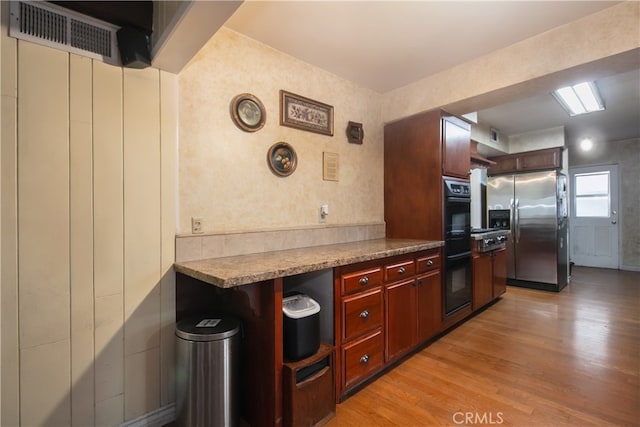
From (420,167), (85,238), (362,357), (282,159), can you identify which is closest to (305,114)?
(282,159)

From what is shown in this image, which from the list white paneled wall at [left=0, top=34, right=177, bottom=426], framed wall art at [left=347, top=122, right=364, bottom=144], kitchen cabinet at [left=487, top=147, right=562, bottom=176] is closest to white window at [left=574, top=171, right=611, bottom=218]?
kitchen cabinet at [left=487, top=147, right=562, bottom=176]

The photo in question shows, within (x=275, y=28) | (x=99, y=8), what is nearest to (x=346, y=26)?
(x=275, y=28)

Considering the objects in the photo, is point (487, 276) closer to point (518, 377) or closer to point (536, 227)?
point (518, 377)

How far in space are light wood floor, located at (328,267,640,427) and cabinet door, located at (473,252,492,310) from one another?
19 cm

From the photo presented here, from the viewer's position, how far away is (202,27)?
4.48 ft

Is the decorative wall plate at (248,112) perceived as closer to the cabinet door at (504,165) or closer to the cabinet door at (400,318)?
the cabinet door at (400,318)

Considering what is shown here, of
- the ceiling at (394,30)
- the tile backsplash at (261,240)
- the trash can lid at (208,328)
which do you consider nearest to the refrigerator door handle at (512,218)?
the ceiling at (394,30)

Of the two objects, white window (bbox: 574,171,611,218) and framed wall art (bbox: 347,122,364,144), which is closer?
framed wall art (bbox: 347,122,364,144)

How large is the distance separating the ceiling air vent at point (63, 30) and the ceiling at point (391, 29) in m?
0.09

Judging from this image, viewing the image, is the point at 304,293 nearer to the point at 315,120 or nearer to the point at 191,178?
the point at 191,178

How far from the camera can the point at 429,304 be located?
263cm

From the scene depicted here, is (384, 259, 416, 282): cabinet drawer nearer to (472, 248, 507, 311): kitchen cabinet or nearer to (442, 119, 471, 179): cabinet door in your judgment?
(442, 119, 471, 179): cabinet door

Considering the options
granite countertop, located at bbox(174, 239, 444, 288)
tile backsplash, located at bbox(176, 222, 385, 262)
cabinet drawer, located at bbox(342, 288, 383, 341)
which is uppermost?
tile backsplash, located at bbox(176, 222, 385, 262)

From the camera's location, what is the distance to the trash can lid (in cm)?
154
